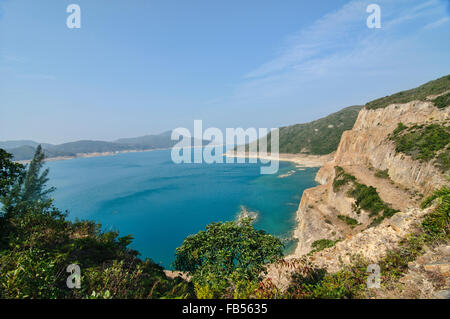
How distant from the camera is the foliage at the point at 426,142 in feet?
63.2

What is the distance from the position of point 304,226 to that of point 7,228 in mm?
27466

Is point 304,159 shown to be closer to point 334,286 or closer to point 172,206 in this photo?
point 172,206

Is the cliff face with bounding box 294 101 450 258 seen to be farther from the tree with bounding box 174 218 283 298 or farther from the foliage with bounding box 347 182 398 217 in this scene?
the tree with bounding box 174 218 283 298

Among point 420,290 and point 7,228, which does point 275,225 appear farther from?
point 7,228

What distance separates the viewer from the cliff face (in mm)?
19969

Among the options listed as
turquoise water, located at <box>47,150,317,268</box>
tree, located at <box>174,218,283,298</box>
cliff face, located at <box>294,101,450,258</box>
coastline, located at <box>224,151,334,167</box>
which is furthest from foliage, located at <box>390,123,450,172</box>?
coastline, located at <box>224,151,334,167</box>

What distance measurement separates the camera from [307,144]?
105m

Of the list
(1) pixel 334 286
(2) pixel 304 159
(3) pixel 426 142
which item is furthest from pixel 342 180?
(2) pixel 304 159

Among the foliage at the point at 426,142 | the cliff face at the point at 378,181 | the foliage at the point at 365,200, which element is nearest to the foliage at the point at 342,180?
the foliage at the point at 365,200

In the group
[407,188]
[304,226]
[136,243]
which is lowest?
[136,243]

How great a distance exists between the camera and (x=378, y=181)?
84.9ft

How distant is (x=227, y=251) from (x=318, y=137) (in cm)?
11056

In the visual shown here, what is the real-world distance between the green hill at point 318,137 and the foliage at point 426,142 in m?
61.6
